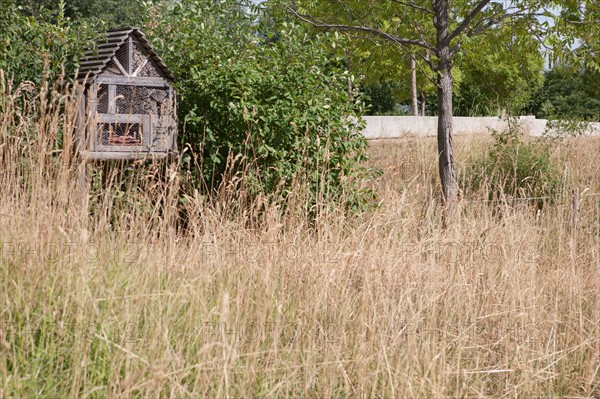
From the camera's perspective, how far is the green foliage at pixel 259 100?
661 cm

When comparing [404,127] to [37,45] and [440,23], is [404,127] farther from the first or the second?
[37,45]

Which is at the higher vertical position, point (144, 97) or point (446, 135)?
point (144, 97)

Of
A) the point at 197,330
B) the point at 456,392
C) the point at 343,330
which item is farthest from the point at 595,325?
the point at 197,330

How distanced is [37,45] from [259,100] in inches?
78.0

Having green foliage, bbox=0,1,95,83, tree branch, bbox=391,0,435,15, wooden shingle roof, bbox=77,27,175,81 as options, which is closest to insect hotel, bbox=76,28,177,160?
wooden shingle roof, bbox=77,27,175,81

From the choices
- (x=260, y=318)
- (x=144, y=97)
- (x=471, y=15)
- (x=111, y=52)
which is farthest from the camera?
(x=471, y=15)

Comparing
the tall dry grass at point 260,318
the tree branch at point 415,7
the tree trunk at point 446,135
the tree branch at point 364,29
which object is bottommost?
the tall dry grass at point 260,318

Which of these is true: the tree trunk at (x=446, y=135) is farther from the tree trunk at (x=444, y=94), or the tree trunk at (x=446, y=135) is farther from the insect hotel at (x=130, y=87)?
the insect hotel at (x=130, y=87)

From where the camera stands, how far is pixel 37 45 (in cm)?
660

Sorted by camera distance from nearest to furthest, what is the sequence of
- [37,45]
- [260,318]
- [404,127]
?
1. [260,318]
2. [37,45]
3. [404,127]

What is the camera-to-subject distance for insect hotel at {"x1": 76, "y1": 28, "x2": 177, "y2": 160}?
20.6 ft

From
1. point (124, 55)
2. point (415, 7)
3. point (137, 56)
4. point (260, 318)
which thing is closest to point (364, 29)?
point (415, 7)

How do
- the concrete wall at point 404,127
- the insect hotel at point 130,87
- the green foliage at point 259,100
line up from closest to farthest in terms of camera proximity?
the insect hotel at point 130,87 < the green foliage at point 259,100 < the concrete wall at point 404,127

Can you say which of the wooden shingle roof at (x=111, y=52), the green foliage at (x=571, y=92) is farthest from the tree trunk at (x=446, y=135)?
the green foliage at (x=571, y=92)
